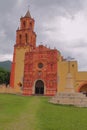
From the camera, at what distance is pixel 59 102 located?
20.7 metres

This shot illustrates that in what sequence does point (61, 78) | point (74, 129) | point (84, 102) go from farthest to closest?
point (61, 78)
point (84, 102)
point (74, 129)

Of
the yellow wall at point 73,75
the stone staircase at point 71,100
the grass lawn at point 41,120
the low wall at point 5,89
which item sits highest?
the yellow wall at point 73,75

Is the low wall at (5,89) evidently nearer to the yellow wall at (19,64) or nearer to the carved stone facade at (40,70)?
the yellow wall at (19,64)

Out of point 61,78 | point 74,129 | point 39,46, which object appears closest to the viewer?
point 74,129

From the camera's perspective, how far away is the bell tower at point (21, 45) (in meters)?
46.3

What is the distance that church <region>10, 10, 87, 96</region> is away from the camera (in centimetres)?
4388

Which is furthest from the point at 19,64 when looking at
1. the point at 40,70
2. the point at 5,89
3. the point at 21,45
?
the point at 5,89

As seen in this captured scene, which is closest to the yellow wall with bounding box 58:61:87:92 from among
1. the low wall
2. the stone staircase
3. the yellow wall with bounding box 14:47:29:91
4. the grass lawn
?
the yellow wall with bounding box 14:47:29:91

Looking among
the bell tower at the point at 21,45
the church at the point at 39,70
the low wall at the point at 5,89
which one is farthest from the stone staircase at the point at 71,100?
the bell tower at the point at 21,45

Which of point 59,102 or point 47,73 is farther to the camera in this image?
point 47,73

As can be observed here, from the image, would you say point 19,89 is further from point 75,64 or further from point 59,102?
point 59,102

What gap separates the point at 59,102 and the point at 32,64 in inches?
1046

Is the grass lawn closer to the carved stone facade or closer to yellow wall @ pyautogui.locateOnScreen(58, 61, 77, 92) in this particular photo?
yellow wall @ pyautogui.locateOnScreen(58, 61, 77, 92)

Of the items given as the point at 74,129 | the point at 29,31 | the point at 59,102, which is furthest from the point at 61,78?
the point at 74,129
